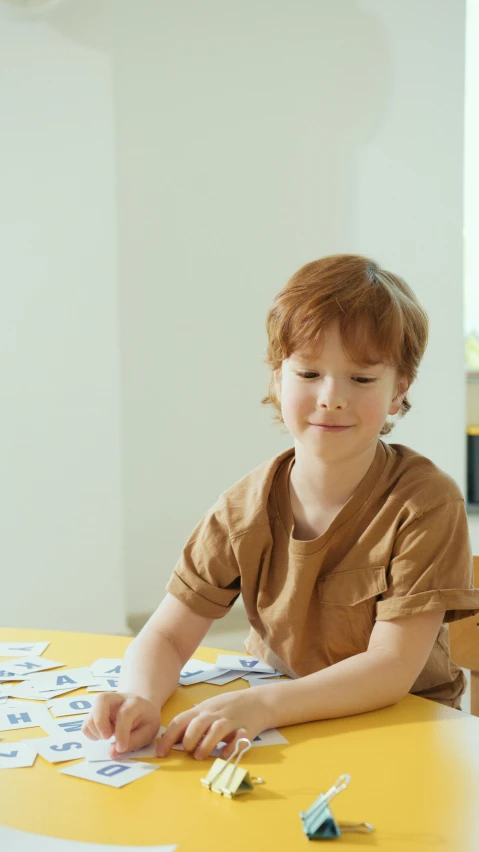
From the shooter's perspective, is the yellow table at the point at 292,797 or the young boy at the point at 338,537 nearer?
the yellow table at the point at 292,797

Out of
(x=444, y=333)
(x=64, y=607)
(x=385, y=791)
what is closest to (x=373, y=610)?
(x=385, y=791)

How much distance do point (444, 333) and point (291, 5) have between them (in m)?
1.52

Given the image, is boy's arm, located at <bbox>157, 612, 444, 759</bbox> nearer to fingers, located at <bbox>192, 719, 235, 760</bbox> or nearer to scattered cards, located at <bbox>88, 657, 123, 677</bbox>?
fingers, located at <bbox>192, 719, 235, 760</bbox>

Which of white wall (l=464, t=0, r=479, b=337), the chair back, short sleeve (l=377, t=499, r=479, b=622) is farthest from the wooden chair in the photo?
white wall (l=464, t=0, r=479, b=337)

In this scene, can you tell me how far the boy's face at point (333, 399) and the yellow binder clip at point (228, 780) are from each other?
47cm

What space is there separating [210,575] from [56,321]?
2.44 meters

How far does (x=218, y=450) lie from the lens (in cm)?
376

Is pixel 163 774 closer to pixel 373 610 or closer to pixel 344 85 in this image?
pixel 373 610

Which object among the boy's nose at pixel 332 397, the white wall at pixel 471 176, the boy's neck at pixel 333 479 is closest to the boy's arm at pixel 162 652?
the boy's neck at pixel 333 479

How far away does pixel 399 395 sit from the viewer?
127 cm

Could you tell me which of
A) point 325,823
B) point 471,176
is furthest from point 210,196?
point 325,823

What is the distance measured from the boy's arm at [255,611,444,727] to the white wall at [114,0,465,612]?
263 centimetres

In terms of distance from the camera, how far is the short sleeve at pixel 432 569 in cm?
106

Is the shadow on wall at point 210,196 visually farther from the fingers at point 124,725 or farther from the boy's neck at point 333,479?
the fingers at point 124,725
